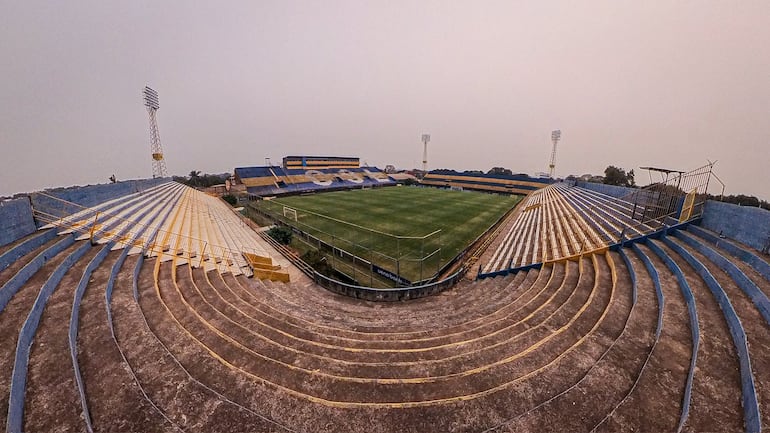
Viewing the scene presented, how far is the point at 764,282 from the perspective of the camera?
244 inches

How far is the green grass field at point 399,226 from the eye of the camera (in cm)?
1742

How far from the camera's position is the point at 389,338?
6.87m

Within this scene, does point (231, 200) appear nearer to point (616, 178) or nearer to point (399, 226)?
point (399, 226)

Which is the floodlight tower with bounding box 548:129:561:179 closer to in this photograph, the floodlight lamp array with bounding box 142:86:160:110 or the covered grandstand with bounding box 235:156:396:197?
the covered grandstand with bounding box 235:156:396:197

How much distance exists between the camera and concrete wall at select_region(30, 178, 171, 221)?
378 inches

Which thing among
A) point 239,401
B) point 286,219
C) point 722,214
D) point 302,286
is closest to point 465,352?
point 239,401

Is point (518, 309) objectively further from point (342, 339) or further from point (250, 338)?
point (250, 338)

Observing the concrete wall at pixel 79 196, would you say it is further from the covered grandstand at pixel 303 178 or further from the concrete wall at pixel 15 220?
the covered grandstand at pixel 303 178

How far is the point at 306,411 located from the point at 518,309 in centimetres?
635

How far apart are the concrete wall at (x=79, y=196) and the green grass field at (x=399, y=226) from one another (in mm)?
11841

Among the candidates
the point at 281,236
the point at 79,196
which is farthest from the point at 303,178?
the point at 79,196

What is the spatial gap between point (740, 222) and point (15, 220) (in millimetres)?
23566

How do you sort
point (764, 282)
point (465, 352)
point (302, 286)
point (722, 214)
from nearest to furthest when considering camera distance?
point (465, 352), point (764, 282), point (722, 214), point (302, 286)

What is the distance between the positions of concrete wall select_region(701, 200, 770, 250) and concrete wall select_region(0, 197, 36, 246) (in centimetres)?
2282
